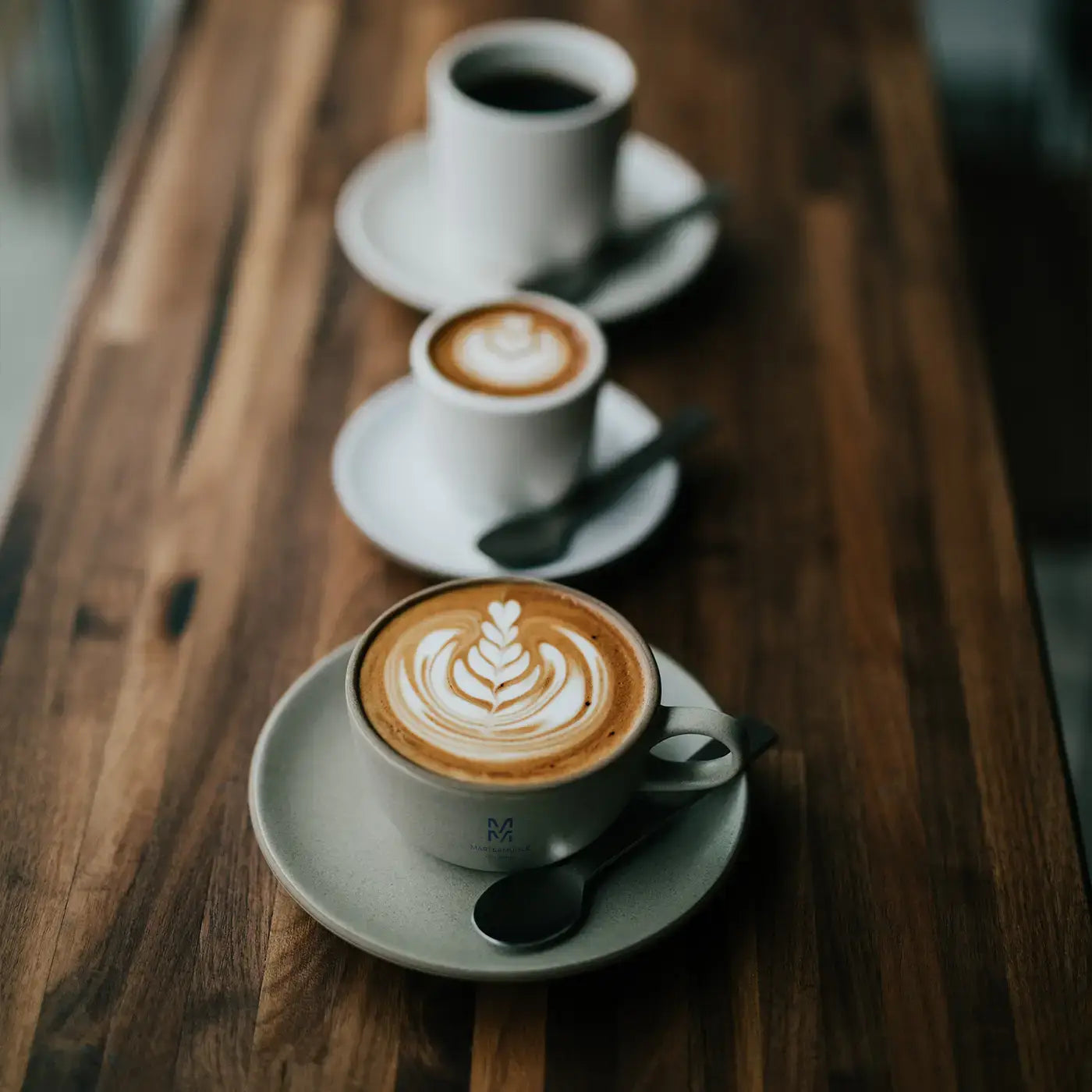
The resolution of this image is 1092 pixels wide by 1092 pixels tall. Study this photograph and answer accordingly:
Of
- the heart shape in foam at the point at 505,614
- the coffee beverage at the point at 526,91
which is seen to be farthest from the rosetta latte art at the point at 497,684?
the coffee beverage at the point at 526,91

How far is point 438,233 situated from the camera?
1.11 meters

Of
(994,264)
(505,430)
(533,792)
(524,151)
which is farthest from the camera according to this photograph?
(994,264)

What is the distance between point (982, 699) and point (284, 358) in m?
0.53

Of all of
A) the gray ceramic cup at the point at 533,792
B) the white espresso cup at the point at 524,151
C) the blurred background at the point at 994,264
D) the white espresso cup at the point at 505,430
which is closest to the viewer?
the gray ceramic cup at the point at 533,792

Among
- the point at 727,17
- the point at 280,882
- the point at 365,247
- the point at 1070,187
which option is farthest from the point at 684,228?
the point at 1070,187

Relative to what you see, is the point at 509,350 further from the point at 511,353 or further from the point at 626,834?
the point at 626,834

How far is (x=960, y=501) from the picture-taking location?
938 millimetres

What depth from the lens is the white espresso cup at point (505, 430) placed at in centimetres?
85

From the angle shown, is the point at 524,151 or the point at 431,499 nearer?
the point at 431,499

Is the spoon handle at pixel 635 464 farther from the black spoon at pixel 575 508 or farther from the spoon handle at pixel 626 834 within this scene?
the spoon handle at pixel 626 834

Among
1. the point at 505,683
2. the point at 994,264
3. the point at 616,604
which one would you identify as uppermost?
the point at 505,683

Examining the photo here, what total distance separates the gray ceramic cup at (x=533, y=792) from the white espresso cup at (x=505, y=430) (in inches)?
7.8

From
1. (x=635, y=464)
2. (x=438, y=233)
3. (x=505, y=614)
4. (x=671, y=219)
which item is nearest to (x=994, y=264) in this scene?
(x=671, y=219)

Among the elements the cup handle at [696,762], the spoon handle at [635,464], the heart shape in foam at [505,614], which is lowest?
the spoon handle at [635,464]
